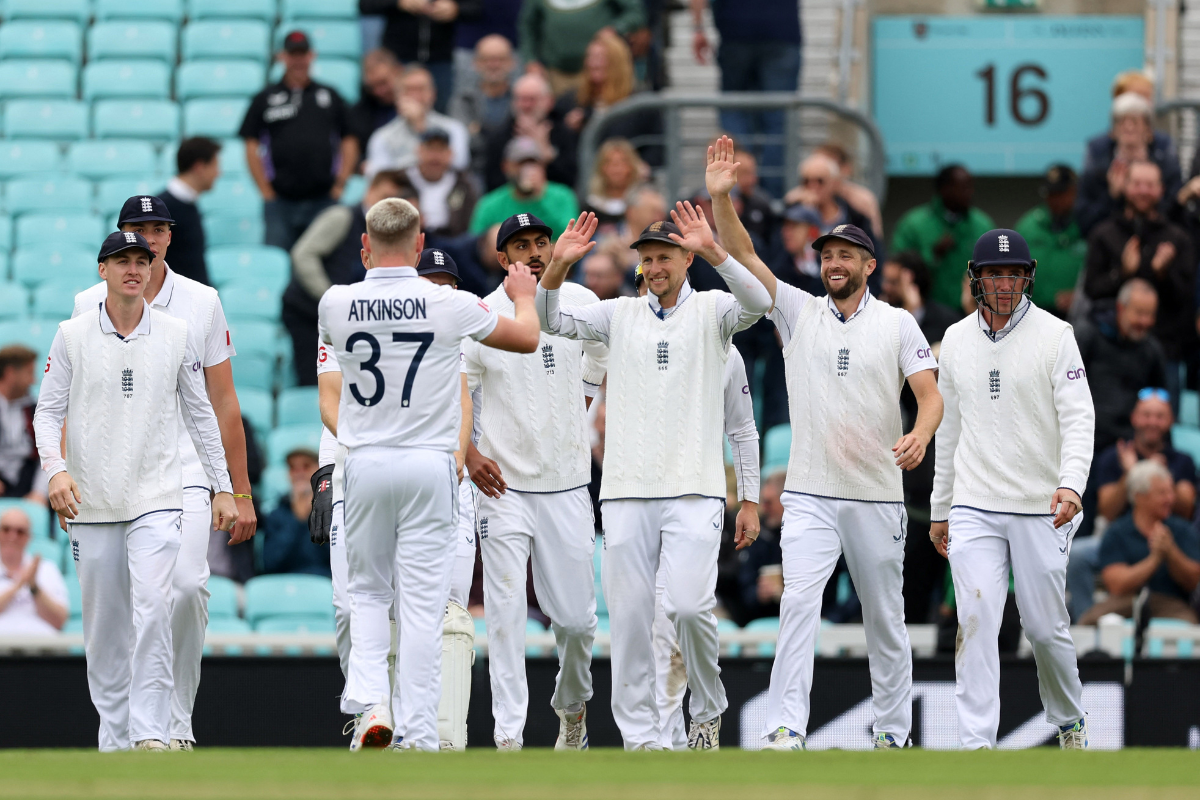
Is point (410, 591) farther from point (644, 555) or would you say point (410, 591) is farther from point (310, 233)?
point (310, 233)

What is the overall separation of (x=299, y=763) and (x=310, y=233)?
25.2ft

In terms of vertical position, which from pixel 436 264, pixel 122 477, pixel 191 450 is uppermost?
pixel 436 264

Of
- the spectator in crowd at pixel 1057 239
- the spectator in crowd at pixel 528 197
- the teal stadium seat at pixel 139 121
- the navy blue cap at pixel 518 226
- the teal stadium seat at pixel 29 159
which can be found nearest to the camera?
the navy blue cap at pixel 518 226

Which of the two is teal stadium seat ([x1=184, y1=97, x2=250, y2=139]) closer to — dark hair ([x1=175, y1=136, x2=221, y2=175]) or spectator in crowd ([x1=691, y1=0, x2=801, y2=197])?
spectator in crowd ([x1=691, y1=0, x2=801, y2=197])

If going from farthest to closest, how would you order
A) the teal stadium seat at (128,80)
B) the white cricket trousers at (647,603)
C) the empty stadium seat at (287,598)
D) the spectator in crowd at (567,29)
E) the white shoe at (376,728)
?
the teal stadium seat at (128,80) < the spectator in crowd at (567,29) < the empty stadium seat at (287,598) < the white cricket trousers at (647,603) < the white shoe at (376,728)

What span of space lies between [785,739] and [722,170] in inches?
101

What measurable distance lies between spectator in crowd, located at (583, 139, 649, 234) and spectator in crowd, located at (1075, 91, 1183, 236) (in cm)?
310

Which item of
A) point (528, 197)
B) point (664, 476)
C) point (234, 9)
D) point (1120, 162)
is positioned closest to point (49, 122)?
point (234, 9)

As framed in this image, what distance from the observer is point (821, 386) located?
938 centimetres

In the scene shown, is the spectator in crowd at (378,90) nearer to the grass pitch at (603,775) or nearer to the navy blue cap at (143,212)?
the navy blue cap at (143,212)

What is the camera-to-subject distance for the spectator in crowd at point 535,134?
1470 centimetres

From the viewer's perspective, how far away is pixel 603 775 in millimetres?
6648

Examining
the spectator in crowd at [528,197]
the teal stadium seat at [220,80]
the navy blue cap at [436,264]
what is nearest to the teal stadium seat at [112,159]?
the teal stadium seat at [220,80]

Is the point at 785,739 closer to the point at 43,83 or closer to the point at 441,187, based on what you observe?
the point at 441,187
